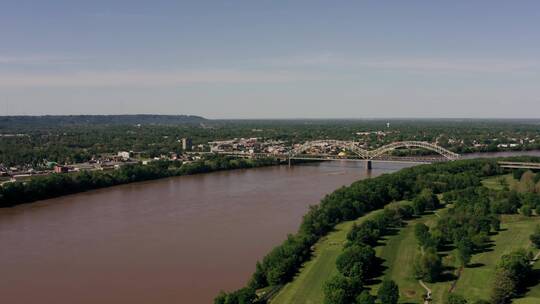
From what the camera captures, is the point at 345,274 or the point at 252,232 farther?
the point at 252,232

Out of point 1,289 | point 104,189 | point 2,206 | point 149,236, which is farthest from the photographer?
point 104,189

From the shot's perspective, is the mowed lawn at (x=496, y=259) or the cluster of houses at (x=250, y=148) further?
the cluster of houses at (x=250, y=148)

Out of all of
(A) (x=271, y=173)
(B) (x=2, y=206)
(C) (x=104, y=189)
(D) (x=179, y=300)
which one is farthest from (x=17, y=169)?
(D) (x=179, y=300)

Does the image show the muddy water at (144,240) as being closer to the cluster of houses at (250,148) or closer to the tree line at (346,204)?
the tree line at (346,204)

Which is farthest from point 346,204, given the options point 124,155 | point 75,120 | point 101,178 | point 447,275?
point 75,120

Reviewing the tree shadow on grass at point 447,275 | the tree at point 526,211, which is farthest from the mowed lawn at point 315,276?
the tree at point 526,211

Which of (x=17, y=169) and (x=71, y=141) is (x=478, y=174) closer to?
(x=17, y=169)
